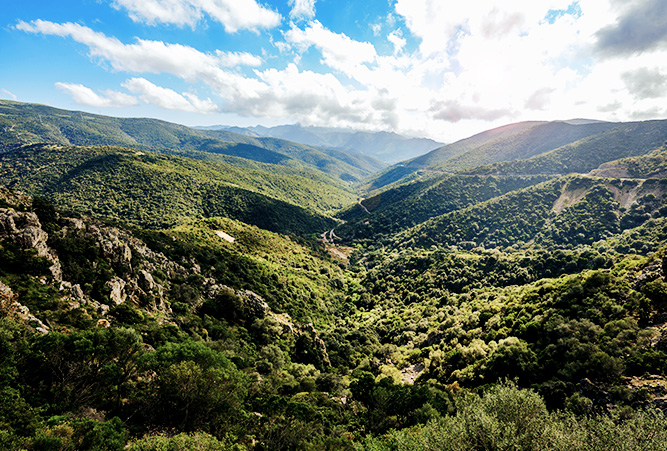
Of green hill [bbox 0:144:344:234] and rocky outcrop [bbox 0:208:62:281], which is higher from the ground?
rocky outcrop [bbox 0:208:62:281]

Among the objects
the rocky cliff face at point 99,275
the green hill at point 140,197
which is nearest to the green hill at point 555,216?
the green hill at point 140,197

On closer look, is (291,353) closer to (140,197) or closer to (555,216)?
(140,197)

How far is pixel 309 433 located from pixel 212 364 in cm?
1128

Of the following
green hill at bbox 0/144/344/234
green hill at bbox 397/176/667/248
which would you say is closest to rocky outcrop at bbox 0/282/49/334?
green hill at bbox 0/144/344/234

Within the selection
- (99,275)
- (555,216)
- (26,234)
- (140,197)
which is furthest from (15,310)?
(555,216)

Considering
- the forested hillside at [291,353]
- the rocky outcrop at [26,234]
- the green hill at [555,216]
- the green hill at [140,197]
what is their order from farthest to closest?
the green hill at [140,197]
the green hill at [555,216]
the rocky outcrop at [26,234]
the forested hillside at [291,353]

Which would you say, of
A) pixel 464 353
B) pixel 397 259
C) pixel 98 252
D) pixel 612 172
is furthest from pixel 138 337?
pixel 612 172

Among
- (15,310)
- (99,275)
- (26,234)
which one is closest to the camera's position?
(15,310)

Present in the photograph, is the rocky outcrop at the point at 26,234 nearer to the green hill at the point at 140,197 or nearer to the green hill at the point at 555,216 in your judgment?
the green hill at the point at 140,197

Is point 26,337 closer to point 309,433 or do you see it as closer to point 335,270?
point 309,433

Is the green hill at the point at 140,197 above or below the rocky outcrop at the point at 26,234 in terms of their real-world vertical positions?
below

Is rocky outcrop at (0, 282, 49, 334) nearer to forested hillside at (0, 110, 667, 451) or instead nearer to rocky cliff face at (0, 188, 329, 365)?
rocky cliff face at (0, 188, 329, 365)

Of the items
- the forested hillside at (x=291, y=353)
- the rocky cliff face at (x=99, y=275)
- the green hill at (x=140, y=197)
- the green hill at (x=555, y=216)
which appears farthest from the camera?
the green hill at (x=140, y=197)

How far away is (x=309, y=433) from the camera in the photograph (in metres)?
24.1
